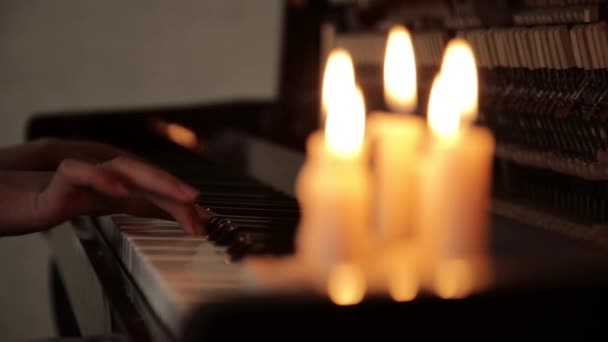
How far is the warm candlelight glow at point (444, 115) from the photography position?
1.17 metres

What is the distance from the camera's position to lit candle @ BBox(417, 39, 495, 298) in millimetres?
1143

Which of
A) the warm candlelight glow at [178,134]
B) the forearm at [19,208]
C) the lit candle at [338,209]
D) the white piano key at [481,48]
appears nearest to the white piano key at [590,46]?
the white piano key at [481,48]

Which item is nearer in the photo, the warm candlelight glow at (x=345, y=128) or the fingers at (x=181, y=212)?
the warm candlelight glow at (x=345, y=128)

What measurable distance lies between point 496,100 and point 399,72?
18.1 inches

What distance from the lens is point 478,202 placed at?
1179 mm

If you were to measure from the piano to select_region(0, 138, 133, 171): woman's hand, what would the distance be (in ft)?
0.64

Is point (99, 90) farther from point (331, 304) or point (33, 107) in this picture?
point (331, 304)

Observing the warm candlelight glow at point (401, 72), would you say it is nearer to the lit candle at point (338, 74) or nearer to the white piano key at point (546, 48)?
the lit candle at point (338, 74)

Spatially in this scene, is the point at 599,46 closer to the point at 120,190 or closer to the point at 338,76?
the point at 338,76

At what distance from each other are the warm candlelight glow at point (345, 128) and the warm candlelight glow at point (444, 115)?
0.09 metres

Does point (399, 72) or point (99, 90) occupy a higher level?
point (399, 72)

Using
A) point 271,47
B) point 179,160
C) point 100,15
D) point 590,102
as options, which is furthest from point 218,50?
point 590,102

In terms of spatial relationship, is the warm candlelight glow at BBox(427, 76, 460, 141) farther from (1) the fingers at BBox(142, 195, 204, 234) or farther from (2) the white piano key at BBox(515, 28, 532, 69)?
(2) the white piano key at BBox(515, 28, 532, 69)

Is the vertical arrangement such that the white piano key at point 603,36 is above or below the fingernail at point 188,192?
above
